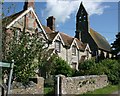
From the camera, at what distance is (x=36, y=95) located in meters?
14.4

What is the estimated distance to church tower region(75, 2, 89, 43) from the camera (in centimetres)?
4914

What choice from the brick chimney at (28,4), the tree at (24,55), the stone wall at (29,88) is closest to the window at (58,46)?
the brick chimney at (28,4)

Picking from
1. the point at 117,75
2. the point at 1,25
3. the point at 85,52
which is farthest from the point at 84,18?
the point at 1,25

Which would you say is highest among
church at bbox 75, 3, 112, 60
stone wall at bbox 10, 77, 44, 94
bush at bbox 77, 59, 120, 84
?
church at bbox 75, 3, 112, 60

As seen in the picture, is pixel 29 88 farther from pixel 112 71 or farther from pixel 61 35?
pixel 61 35

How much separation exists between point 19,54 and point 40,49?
167 cm

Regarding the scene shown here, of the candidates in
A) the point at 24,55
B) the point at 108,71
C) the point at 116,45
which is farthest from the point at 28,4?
the point at 116,45

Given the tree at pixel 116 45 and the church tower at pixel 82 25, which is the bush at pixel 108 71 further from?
the church tower at pixel 82 25

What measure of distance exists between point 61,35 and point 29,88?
25.7 meters

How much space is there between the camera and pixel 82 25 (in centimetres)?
5234

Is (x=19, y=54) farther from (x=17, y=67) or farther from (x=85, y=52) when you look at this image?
(x=85, y=52)

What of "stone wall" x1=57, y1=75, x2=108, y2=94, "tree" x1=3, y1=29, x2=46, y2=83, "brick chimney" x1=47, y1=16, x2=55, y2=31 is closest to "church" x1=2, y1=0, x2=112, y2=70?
"brick chimney" x1=47, y1=16, x2=55, y2=31

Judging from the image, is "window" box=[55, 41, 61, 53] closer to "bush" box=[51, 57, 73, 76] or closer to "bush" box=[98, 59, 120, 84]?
"bush" box=[51, 57, 73, 76]

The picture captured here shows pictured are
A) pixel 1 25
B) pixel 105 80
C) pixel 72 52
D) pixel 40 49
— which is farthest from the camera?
pixel 72 52
